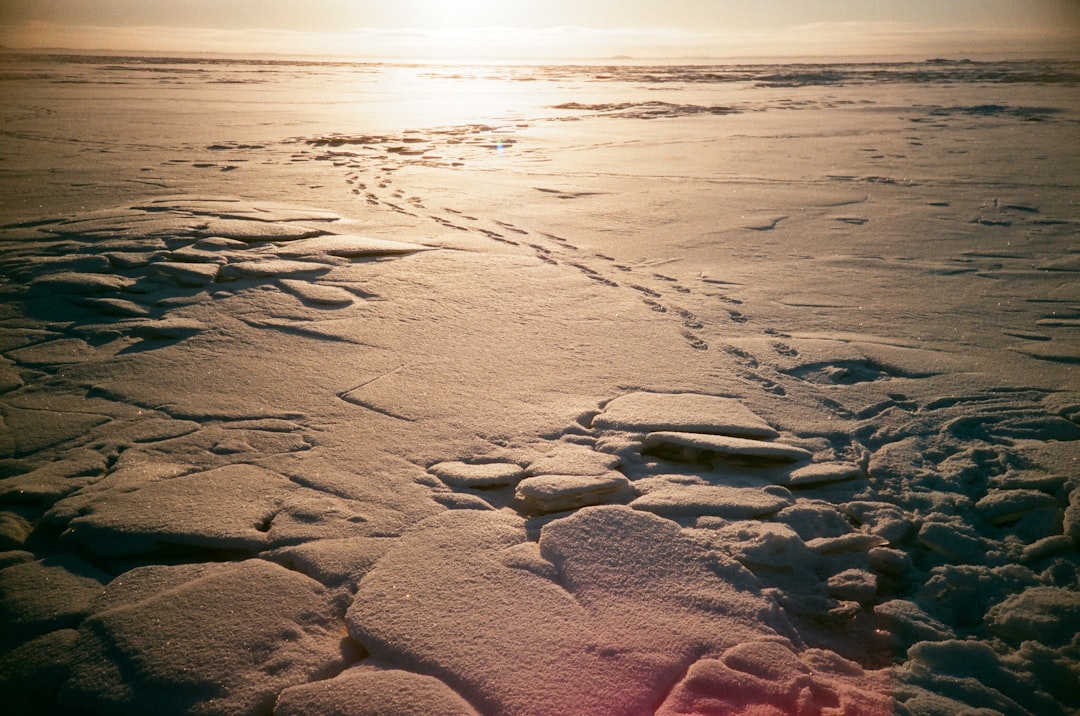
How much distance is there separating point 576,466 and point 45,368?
214cm

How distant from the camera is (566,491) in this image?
193cm

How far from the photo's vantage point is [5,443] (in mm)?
2174

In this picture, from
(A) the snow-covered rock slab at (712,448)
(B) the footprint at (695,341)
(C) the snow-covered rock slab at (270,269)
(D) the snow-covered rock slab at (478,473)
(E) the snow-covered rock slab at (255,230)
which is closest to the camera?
(D) the snow-covered rock slab at (478,473)

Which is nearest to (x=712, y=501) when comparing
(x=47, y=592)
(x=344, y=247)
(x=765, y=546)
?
(x=765, y=546)

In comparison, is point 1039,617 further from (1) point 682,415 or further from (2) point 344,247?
(2) point 344,247

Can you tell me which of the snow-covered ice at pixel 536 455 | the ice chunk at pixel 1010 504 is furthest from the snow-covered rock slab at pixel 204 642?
the ice chunk at pixel 1010 504

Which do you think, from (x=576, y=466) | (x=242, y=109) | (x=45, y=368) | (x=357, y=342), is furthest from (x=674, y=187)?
(x=242, y=109)

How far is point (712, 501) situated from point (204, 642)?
131cm

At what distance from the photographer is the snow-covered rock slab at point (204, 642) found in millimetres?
1351

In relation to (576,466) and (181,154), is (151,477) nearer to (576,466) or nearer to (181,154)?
(576,466)

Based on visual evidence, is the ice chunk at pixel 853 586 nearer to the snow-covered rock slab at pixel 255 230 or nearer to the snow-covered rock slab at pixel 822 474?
the snow-covered rock slab at pixel 822 474

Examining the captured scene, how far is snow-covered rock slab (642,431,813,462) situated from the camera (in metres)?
2.14

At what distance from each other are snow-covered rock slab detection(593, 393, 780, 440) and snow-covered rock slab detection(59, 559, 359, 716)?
110 centimetres

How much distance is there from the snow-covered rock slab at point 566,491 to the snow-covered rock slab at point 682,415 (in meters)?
0.30
